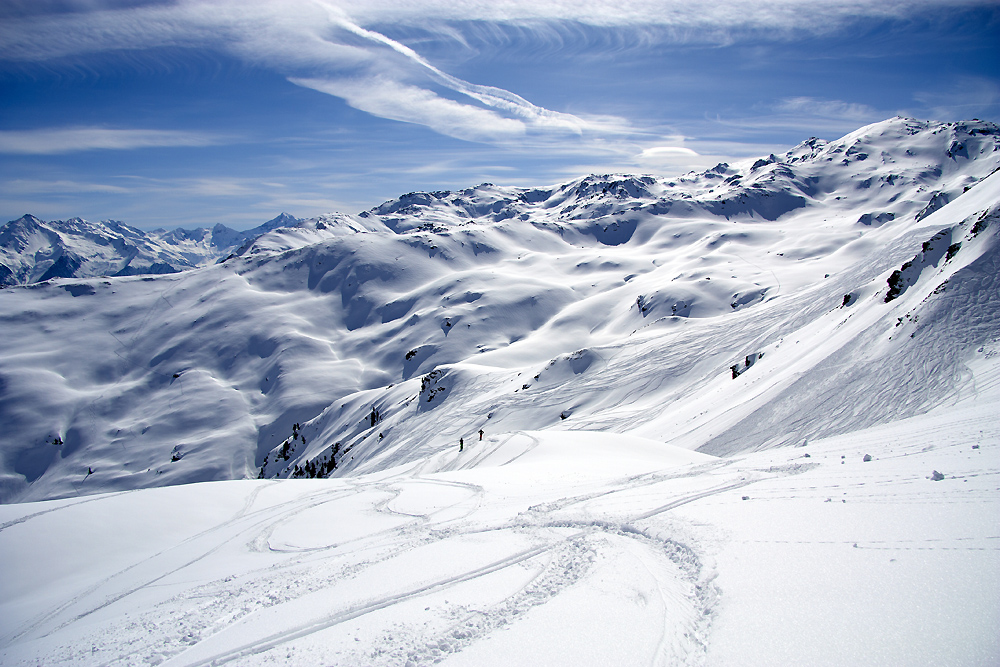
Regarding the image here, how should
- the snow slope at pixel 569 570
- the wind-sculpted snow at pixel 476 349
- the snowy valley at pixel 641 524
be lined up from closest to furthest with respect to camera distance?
the snow slope at pixel 569 570
the snowy valley at pixel 641 524
the wind-sculpted snow at pixel 476 349

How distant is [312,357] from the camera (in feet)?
447

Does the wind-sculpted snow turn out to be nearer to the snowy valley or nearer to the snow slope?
the snowy valley

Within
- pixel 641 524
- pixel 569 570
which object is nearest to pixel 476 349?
pixel 641 524

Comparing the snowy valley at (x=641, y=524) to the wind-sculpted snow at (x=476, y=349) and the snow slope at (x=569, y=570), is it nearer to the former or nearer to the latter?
the snow slope at (x=569, y=570)

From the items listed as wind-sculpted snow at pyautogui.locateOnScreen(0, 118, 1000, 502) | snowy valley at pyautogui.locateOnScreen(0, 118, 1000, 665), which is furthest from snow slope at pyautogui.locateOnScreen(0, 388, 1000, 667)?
wind-sculpted snow at pyautogui.locateOnScreen(0, 118, 1000, 502)

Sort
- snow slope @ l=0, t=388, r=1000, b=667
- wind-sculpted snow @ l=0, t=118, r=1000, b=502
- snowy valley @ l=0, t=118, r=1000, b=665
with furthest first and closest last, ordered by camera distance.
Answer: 1. wind-sculpted snow @ l=0, t=118, r=1000, b=502
2. snowy valley @ l=0, t=118, r=1000, b=665
3. snow slope @ l=0, t=388, r=1000, b=667

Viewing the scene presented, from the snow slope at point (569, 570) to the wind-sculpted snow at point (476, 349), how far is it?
8.01m

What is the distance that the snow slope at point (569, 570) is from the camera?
18.0ft

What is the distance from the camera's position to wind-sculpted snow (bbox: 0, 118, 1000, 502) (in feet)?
72.7

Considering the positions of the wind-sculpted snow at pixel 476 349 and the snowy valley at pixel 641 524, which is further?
the wind-sculpted snow at pixel 476 349

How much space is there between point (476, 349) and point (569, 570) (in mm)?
115555

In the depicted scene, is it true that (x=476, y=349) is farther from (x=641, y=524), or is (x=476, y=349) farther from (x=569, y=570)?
(x=569, y=570)

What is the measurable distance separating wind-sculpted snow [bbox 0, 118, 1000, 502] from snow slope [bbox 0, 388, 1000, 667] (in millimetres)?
8011

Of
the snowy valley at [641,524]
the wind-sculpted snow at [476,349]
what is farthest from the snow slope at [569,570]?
the wind-sculpted snow at [476,349]
